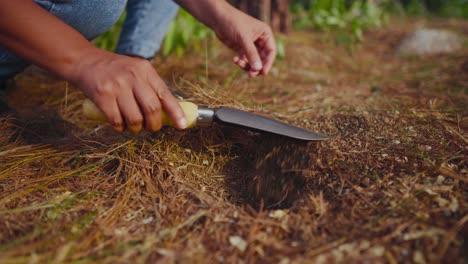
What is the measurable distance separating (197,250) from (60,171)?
707mm

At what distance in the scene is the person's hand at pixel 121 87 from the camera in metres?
1.13

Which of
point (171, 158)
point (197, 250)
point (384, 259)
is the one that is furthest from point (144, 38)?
point (384, 259)

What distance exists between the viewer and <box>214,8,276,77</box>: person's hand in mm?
1683

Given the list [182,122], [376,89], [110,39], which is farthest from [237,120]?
[110,39]

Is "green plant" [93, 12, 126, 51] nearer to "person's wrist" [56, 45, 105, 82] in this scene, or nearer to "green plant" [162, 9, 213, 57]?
"green plant" [162, 9, 213, 57]

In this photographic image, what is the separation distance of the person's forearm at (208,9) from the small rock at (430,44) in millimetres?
2394

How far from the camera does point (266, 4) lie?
329 centimetres

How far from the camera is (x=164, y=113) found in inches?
49.4

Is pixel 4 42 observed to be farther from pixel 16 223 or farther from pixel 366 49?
pixel 366 49

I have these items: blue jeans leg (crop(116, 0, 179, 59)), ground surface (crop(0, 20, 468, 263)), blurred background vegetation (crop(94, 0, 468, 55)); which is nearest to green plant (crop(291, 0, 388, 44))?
blurred background vegetation (crop(94, 0, 468, 55))

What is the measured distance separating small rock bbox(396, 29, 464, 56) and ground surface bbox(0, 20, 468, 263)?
1.43 m

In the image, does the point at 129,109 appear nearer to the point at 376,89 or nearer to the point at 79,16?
the point at 79,16

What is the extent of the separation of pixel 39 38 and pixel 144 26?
1156 millimetres

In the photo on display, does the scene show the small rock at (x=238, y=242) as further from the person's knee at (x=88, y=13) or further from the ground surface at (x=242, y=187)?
the person's knee at (x=88, y=13)
